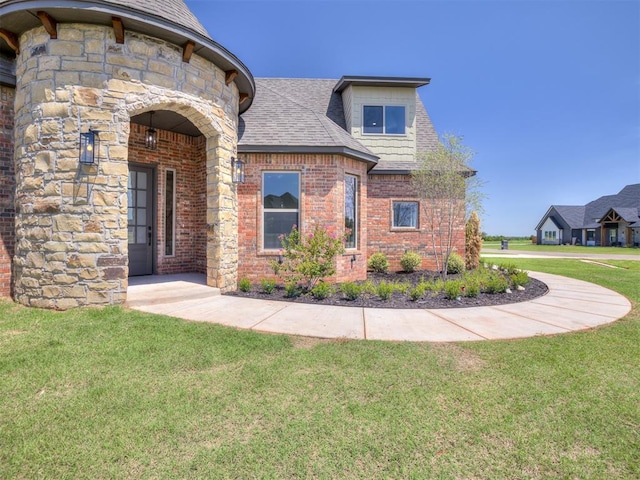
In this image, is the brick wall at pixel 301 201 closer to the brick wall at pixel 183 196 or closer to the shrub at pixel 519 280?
the brick wall at pixel 183 196

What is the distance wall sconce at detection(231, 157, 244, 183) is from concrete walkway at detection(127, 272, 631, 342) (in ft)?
8.20

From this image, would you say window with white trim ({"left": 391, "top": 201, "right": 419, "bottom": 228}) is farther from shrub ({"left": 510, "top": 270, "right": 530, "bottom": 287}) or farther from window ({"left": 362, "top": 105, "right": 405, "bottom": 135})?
shrub ({"left": 510, "top": 270, "right": 530, "bottom": 287})

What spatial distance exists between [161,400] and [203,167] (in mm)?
7115

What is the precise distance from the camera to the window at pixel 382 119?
1086 cm

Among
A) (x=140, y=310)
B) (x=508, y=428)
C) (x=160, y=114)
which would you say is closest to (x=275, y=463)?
(x=508, y=428)

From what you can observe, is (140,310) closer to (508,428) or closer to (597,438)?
(508,428)

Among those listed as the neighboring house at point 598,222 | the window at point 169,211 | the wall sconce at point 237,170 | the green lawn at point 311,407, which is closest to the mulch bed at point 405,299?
the green lawn at point 311,407

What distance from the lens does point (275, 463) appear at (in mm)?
1900

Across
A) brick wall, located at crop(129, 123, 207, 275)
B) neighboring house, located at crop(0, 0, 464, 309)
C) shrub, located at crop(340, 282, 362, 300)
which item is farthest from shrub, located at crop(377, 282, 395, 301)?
brick wall, located at crop(129, 123, 207, 275)

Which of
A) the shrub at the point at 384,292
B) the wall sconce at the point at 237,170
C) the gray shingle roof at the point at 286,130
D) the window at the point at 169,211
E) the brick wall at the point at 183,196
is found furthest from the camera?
the window at the point at 169,211

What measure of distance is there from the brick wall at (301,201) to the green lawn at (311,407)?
3677mm

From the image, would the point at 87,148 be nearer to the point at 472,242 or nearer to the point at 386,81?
the point at 386,81

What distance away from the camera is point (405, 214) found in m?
10.7

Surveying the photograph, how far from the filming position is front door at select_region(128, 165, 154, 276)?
770cm
